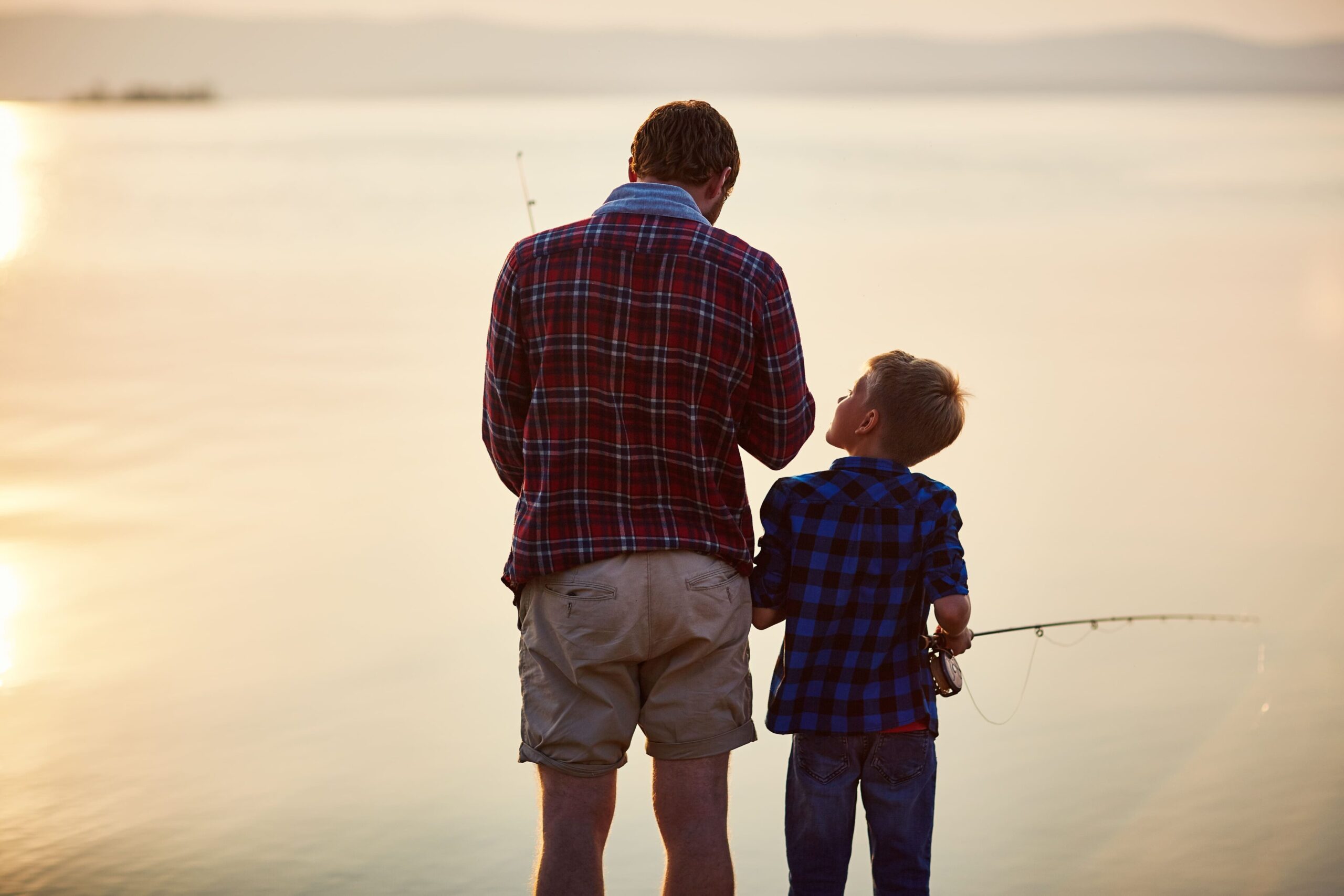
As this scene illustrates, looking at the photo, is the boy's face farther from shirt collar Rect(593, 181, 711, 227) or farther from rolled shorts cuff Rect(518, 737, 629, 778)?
rolled shorts cuff Rect(518, 737, 629, 778)

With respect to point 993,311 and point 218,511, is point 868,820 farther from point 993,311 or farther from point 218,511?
point 993,311

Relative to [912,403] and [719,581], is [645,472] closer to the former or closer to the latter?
[719,581]

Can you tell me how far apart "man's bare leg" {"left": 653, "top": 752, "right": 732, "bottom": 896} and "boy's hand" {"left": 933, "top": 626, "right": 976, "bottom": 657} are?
0.31m

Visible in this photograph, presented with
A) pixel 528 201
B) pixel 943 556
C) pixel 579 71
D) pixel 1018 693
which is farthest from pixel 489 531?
pixel 579 71

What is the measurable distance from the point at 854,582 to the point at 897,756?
0.71 ft

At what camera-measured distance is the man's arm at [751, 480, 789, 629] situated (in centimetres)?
170

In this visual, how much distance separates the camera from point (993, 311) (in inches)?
214

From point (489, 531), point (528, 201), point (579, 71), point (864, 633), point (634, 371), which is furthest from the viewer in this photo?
point (579, 71)

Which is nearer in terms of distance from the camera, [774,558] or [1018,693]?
[774,558]

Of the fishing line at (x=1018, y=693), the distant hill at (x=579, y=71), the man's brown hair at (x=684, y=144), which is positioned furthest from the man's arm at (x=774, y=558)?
the distant hill at (x=579, y=71)

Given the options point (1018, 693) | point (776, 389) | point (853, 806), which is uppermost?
point (776, 389)

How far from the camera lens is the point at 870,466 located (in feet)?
5.59

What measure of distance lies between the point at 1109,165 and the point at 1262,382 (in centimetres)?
454

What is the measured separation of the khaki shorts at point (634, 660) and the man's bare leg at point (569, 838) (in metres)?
0.02
